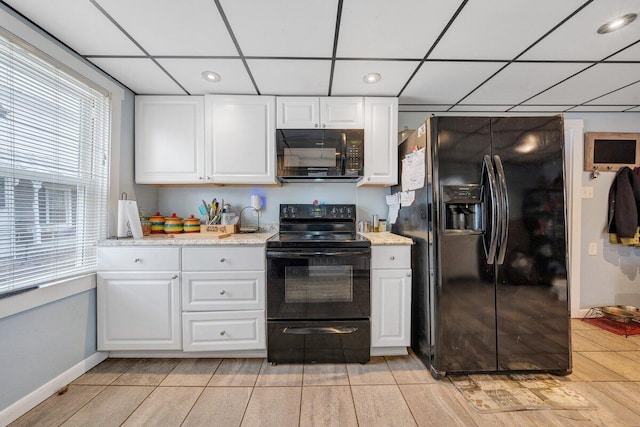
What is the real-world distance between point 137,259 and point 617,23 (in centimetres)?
327

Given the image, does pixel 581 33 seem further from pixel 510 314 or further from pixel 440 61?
pixel 510 314

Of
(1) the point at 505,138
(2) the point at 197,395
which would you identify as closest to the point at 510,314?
(1) the point at 505,138

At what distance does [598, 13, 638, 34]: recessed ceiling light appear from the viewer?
1.29 metres

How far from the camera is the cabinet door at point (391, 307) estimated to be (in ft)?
5.97

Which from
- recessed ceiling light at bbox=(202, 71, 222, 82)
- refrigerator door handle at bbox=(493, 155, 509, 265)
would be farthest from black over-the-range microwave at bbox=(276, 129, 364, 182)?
refrigerator door handle at bbox=(493, 155, 509, 265)

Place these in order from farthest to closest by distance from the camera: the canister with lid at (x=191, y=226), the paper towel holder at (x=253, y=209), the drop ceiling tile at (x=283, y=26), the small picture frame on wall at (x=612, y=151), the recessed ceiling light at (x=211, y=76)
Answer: the small picture frame on wall at (x=612, y=151) < the paper towel holder at (x=253, y=209) < the canister with lid at (x=191, y=226) < the recessed ceiling light at (x=211, y=76) < the drop ceiling tile at (x=283, y=26)

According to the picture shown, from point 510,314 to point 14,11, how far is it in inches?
133

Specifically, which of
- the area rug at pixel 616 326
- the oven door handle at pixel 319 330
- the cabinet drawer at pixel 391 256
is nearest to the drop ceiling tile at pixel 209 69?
the cabinet drawer at pixel 391 256

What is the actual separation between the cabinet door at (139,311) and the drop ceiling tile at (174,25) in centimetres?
151

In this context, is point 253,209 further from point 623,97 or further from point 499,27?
point 623,97

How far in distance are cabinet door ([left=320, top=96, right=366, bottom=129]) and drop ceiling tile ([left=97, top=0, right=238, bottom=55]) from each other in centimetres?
82

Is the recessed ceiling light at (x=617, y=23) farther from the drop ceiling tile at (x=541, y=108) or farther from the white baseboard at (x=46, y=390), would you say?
the white baseboard at (x=46, y=390)

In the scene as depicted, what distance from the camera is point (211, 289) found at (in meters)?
1.79

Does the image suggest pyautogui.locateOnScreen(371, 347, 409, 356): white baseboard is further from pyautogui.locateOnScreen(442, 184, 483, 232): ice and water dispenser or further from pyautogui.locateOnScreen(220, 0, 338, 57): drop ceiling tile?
pyautogui.locateOnScreen(220, 0, 338, 57): drop ceiling tile
